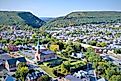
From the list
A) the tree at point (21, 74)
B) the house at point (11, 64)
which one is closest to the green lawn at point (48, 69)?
the house at point (11, 64)

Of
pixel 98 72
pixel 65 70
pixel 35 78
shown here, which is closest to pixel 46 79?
pixel 35 78

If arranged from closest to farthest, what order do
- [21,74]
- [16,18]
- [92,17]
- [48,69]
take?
[21,74], [48,69], [16,18], [92,17]

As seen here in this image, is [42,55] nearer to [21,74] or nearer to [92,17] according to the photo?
[21,74]

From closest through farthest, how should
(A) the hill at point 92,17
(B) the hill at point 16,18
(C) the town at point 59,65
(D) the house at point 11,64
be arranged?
(C) the town at point 59,65
(D) the house at point 11,64
(B) the hill at point 16,18
(A) the hill at point 92,17

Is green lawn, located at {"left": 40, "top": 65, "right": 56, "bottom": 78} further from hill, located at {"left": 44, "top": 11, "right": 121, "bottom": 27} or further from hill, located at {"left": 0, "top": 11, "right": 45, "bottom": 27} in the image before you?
hill, located at {"left": 44, "top": 11, "right": 121, "bottom": 27}

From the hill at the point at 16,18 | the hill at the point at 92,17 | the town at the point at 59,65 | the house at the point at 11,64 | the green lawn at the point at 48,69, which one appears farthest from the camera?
the hill at the point at 92,17

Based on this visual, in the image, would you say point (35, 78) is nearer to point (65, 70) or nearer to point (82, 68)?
point (65, 70)

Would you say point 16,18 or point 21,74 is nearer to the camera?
point 21,74

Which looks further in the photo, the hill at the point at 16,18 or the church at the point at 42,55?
the hill at the point at 16,18

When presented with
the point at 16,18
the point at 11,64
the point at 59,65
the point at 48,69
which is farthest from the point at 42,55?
the point at 16,18

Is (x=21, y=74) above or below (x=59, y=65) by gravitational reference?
above

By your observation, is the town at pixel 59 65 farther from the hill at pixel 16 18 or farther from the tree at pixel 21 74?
the hill at pixel 16 18
